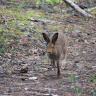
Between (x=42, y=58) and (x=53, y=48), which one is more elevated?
(x=53, y=48)

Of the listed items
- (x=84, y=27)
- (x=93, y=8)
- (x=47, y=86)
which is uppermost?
(x=93, y=8)

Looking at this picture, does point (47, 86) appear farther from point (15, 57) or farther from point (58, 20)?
point (58, 20)

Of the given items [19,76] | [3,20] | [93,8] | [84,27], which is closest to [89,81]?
[19,76]

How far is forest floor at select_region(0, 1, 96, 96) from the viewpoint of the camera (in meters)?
5.80

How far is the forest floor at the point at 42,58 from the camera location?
580 centimetres

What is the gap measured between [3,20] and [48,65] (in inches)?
156

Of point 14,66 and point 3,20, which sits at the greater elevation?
point 3,20

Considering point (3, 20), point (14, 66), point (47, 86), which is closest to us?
point (47, 86)

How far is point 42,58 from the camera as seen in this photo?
30.2 feet

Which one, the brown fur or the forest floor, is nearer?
the forest floor

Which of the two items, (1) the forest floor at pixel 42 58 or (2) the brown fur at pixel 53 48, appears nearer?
(1) the forest floor at pixel 42 58

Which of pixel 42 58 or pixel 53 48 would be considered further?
pixel 42 58

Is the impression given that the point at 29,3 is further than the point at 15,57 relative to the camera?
Yes

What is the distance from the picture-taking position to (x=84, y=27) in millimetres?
14812
